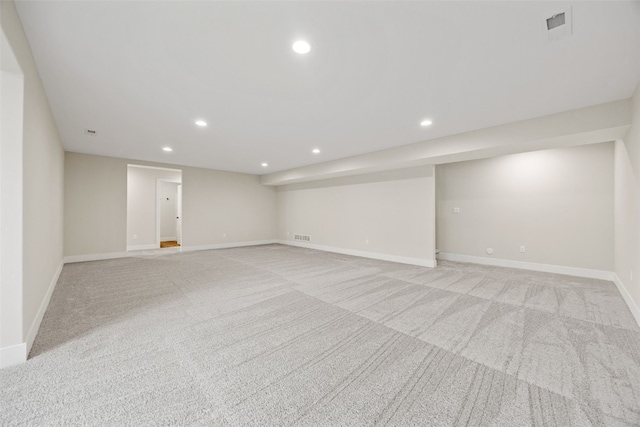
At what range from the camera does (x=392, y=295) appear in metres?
3.20

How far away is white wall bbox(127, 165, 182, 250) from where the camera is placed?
725 centimetres

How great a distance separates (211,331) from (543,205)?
579cm

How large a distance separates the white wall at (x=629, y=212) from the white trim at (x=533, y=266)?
1.03 feet

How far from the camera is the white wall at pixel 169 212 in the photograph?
357 inches

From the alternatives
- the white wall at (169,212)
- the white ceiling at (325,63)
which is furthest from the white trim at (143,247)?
the white ceiling at (325,63)

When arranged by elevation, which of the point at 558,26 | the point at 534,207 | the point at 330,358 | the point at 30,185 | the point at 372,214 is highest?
the point at 558,26

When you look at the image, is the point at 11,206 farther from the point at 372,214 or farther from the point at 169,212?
the point at 169,212

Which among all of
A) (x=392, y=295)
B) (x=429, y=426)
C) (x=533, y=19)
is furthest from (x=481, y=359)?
(x=533, y=19)

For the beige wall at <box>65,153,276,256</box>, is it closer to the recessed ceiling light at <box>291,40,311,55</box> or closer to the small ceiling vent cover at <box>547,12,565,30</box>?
the recessed ceiling light at <box>291,40,311,55</box>

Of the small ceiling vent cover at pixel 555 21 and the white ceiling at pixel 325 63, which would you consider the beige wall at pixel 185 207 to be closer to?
the white ceiling at pixel 325 63

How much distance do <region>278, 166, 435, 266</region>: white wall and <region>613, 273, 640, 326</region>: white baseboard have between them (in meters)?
2.45

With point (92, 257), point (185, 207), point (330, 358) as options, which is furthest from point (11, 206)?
point (185, 207)

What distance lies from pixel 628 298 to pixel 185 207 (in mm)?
8733

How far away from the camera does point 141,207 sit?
743 centimetres
